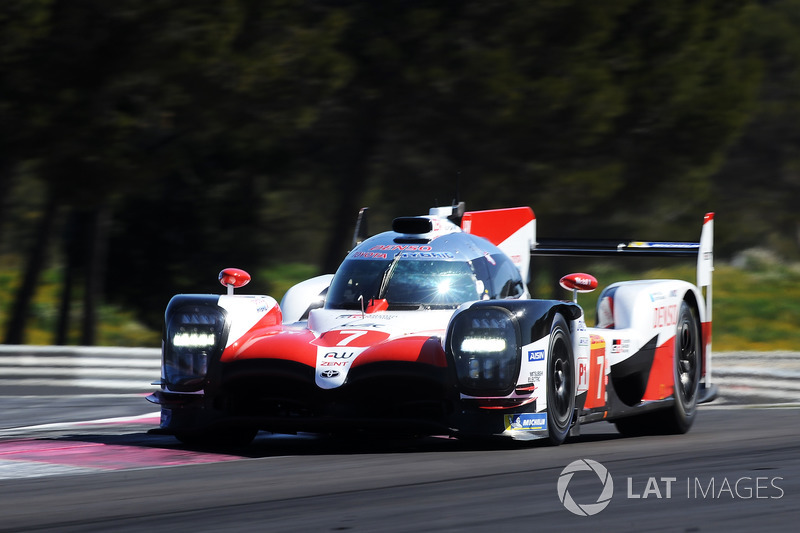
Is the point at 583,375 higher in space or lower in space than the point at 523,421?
higher

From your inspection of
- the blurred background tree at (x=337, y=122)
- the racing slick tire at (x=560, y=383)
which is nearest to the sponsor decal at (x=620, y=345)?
the racing slick tire at (x=560, y=383)

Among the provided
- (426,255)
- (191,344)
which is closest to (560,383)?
(426,255)

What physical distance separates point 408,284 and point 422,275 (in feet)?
0.36

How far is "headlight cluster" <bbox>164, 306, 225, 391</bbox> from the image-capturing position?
23.7 ft

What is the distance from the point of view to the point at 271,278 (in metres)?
27.8

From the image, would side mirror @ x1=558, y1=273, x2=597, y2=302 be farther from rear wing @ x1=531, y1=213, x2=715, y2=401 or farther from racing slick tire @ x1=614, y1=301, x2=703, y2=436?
rear wing @ x1=531, y1=213, x2=715, y2=401

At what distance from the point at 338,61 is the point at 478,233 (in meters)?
→ 12.7

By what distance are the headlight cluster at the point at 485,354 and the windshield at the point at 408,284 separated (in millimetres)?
973

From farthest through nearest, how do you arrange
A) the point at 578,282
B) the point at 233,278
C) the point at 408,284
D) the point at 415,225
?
the point at 415,225, the point at 233,278, the point at 408,284, the point at 578,282

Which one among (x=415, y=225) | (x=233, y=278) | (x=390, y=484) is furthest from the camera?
(x=415, y=225)

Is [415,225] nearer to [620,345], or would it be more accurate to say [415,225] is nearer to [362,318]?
[362,318]

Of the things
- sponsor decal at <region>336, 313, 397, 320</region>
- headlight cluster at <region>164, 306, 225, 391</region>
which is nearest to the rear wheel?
sponsor decal at <region>336, 313, 397, 320</region>

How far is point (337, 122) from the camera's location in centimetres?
2464

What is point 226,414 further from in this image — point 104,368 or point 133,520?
point 104,368
